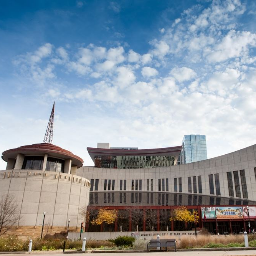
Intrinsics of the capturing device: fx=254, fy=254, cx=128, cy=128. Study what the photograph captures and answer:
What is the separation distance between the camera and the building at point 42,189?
46.1m

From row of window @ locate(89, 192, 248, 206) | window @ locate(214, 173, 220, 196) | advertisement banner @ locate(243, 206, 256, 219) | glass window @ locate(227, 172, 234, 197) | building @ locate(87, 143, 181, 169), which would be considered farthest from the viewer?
building @ locate(87, 143, 181, 169)

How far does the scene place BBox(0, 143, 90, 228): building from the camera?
46.1m

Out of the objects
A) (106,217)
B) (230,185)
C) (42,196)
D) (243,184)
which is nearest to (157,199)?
(106,217)

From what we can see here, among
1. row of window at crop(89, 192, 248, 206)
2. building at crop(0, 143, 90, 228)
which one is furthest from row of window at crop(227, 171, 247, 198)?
building at crop(0, 143, 90, 228)

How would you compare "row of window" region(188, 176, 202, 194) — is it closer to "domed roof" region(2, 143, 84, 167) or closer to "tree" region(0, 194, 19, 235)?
"domed roof" region(2, 143, 84, 167)

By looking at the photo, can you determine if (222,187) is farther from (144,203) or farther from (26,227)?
(26,227)

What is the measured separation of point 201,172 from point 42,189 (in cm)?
4129

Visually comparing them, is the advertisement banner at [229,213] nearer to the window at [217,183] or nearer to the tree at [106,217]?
the window at [217,183]

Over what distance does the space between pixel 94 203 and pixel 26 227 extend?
1527 centimetres

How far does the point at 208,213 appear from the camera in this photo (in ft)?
151

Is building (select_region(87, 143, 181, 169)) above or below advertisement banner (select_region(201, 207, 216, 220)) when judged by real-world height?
above

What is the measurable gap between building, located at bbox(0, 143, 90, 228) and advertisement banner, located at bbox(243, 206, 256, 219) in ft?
101

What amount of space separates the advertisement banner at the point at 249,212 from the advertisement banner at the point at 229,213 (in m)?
0.66

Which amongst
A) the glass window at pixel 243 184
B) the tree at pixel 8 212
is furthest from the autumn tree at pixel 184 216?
the tree at pixel 8 212
